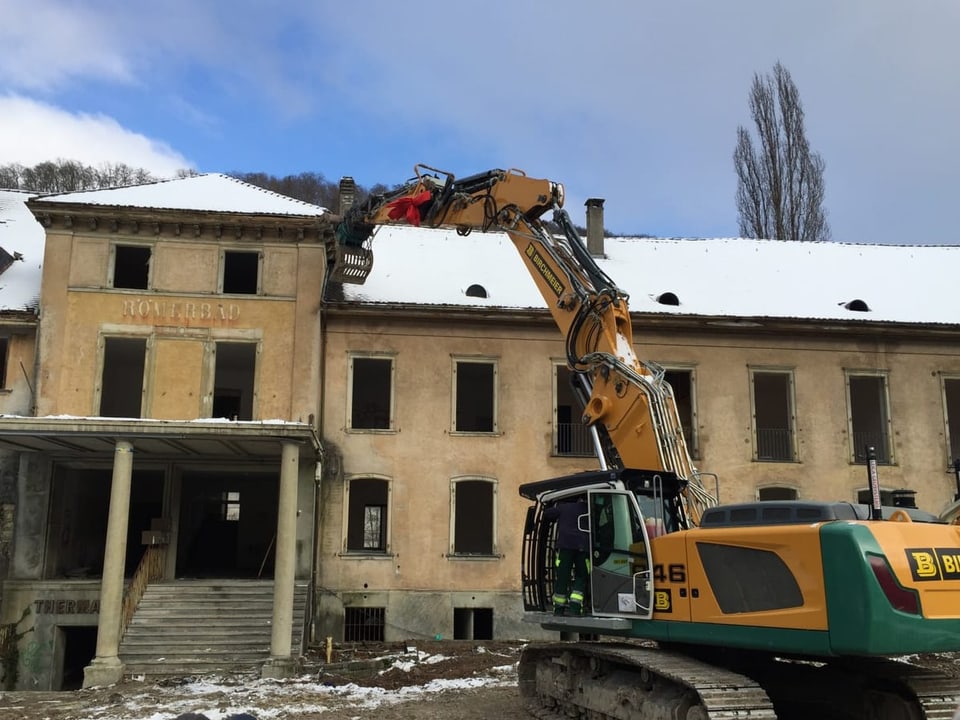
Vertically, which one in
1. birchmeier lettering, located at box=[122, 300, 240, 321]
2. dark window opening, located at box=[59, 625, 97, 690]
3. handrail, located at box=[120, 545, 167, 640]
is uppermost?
birchmeier lettering, located at box=[122, 300, 240, 321]

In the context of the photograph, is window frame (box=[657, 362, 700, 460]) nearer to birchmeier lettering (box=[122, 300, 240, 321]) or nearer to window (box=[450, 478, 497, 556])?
window (box=[450, 478, 497, 556])

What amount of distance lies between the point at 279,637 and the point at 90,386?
7.68 meters

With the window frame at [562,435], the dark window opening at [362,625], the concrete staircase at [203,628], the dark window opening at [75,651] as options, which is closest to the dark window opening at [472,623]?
the dark window opening at [362,625]

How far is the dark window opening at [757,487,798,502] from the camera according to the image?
67.6 ft

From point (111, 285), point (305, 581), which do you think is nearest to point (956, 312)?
point (305, 581)

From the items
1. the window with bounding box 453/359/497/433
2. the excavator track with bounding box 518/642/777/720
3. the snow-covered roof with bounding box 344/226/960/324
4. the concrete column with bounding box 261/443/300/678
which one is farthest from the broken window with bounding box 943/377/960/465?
the concrete column with bounding box 261/443/300/678

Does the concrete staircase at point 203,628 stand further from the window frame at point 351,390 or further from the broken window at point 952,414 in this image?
the broken window at point 952,414

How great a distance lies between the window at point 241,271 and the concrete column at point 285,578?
5747 mm

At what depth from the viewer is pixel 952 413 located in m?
25.0

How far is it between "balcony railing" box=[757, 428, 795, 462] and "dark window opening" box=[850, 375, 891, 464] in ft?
5.31

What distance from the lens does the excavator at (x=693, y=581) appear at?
22.9 ft

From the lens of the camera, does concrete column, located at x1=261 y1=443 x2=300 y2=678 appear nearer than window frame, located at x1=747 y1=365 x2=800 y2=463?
Yes

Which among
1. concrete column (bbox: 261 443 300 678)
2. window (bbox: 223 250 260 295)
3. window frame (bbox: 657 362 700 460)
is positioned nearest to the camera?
concrete column (bbox: 261 443 300 678)

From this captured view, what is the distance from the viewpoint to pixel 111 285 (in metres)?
19.2
